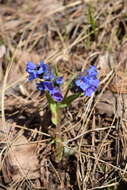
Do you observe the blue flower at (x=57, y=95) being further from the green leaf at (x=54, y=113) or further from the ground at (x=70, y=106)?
the ground at (x=70, y=106)

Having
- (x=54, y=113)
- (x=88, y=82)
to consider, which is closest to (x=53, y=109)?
(x=54, y=113)

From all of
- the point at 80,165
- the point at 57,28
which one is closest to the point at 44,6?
the point at 57,28

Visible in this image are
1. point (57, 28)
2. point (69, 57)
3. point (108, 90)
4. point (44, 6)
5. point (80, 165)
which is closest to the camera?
point (80, 165)

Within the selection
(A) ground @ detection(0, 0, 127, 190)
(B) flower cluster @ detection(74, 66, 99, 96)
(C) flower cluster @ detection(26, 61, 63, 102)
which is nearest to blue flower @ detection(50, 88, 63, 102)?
(C) flower cluster @ detection(26, 61, 63, 102)

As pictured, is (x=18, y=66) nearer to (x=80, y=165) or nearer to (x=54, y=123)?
(x=54, y=123)

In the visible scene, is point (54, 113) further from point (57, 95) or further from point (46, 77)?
point (46, 77)

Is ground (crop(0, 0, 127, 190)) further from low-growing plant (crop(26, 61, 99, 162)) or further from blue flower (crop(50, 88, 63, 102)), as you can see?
blue flower (crop(50, 88, 63, 102))

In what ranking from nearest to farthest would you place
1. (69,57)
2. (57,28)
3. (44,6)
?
(69,57) → (57,28) → (44,6)
